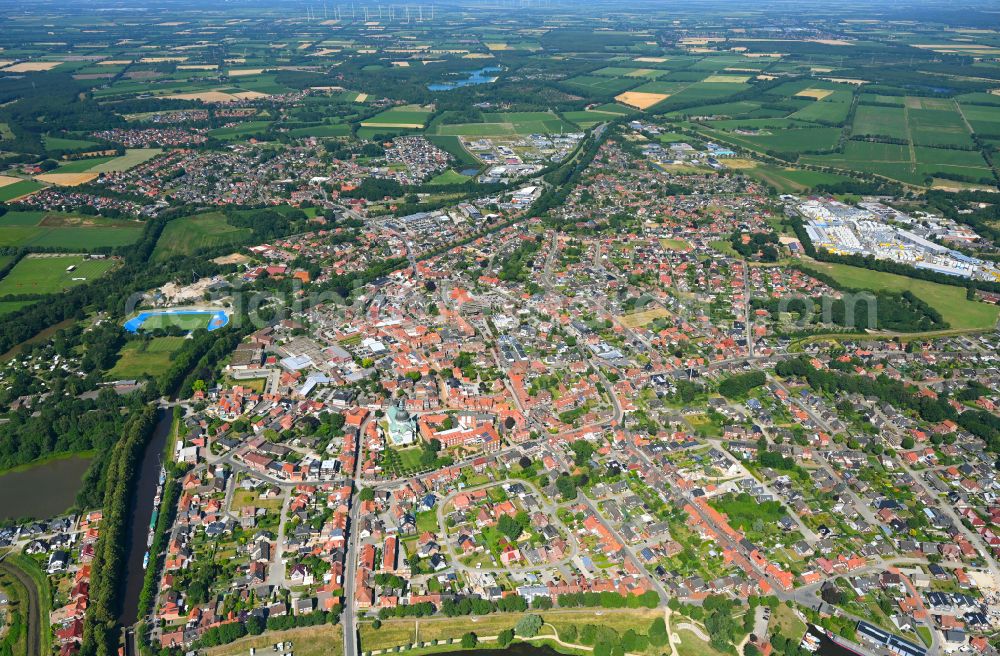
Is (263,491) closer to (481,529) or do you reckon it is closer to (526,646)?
(481,529)

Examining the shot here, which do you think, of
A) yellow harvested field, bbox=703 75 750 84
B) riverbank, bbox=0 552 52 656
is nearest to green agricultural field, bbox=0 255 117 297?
riverbank, bbox=0 552 52 656

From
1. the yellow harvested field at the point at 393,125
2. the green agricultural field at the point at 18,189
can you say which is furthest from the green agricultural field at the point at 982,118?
the green agricultural field at the point at 18,189

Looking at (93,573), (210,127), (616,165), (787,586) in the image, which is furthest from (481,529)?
(210,127)

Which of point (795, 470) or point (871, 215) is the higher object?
point (871, 215)

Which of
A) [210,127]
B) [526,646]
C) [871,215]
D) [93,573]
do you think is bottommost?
[526,646]

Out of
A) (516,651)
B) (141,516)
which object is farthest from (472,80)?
(516,651)

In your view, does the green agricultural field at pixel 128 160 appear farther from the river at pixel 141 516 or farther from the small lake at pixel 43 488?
the small lake at pixel 43 488

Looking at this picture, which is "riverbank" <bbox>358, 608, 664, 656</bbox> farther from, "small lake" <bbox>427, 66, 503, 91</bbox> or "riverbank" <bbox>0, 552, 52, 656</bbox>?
"small lake" <bbox>427, 66, 503, 91</bbox>

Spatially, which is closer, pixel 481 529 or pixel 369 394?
pixel 481 529
